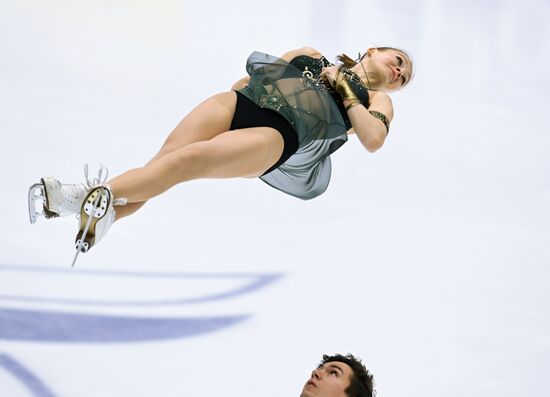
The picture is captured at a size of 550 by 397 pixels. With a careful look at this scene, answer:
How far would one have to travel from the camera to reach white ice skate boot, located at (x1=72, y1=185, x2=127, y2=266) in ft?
11.2

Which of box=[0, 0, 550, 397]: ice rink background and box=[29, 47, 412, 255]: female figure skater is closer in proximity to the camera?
box=[29, 47, 412, 255]: female figure skater

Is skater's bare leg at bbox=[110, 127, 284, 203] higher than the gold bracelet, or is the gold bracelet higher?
the gold bracelet

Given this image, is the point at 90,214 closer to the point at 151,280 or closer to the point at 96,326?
the point at 96,326

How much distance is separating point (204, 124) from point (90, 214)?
75cm

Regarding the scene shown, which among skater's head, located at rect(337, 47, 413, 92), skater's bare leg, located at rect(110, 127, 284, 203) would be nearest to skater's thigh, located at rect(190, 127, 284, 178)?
skater's bare leg, located at rect(110, 127, 284, 203)

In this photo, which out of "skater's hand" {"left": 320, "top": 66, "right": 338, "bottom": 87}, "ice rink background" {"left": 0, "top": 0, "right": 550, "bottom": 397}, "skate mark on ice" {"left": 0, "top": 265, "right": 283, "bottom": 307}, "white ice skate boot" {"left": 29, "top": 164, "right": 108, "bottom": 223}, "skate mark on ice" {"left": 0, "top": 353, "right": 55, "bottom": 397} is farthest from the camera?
"skate mark on ice" {"left": 0, "top": 265, "right": 283, "bottom": 307}

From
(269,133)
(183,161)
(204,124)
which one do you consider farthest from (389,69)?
(183,161)

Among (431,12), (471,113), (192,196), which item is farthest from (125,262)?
(431,12)

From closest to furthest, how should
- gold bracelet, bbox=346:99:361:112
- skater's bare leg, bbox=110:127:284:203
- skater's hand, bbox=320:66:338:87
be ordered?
skater's bare leg, bbox=110:127:284:203, gold bracelet, bbox=346:99:361:112, skater's hand, bbox=320:66:338:87

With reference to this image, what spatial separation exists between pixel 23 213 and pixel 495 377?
244 cm

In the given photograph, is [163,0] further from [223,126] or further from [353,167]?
[223,126]

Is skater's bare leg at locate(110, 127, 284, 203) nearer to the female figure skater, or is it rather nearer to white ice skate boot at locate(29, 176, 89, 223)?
the female figure skater

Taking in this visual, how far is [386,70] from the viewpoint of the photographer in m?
4.41

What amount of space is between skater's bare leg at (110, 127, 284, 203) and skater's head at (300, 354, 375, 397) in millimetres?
826
